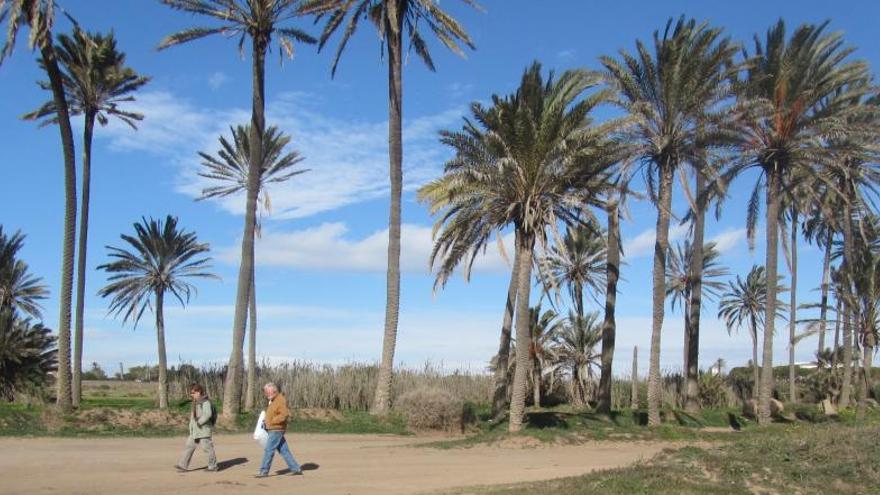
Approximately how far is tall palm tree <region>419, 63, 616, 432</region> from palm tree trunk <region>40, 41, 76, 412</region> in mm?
10665

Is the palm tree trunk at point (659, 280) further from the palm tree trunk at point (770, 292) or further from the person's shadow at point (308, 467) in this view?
the person's shadow at point (308, 467)

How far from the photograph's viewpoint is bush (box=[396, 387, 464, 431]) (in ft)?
79.5

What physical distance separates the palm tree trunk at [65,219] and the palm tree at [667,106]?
55.3 ft

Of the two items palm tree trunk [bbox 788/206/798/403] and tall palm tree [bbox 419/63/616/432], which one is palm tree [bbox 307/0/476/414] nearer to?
tall palm tree [bbox 419/63/616/432]

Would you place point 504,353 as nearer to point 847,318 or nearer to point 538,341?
point 538,341

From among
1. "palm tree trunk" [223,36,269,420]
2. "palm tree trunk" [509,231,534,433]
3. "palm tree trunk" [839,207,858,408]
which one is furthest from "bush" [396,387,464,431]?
"palm tree trunk" [839,207,858,408]

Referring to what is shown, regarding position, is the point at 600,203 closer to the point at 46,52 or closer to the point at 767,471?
the point at 767,471

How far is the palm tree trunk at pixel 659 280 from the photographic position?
86.0 ft

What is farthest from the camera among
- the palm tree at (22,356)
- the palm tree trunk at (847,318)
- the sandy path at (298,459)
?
the palm tree trunk at (847,318)

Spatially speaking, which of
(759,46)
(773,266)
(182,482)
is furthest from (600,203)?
(182,482)

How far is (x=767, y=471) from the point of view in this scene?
1348 centimetres

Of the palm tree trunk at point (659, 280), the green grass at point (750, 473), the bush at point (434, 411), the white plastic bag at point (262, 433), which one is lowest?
the bush at point (434, 411)

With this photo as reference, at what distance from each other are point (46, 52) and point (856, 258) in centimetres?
3539

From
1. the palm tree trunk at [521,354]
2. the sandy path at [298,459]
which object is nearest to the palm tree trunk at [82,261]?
the sandy path at [298,459]
